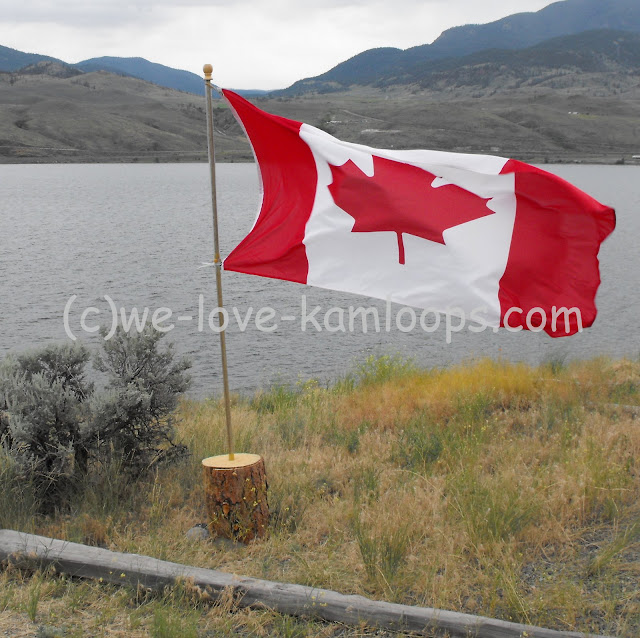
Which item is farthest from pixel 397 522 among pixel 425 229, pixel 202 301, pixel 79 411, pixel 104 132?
pixel 104 132

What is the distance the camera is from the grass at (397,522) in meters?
4.39

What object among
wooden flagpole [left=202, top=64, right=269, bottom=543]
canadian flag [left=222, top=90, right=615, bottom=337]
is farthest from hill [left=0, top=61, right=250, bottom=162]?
wooden flagpole [left=202, top=64, right=269, bottom=543]

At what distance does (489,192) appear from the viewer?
5375 millimetres

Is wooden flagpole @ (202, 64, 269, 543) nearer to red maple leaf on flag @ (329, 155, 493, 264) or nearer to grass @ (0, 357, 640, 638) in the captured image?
grass @ (0, 357, 640, 638)

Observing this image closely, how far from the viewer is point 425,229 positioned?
5.27 m

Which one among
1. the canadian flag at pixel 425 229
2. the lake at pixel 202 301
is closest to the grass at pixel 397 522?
the canadian flag at pixel 425 229

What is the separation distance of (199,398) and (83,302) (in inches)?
335

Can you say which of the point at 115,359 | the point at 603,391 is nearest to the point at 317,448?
the point at 115,359

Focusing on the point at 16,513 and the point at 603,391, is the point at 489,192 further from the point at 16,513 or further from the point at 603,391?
the point at 603,391

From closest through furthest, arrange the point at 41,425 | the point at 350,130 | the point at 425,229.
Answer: the point at 425,229, the point at 41,425, the point at 350,130

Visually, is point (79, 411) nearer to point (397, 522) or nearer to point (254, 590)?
point (254, 590)

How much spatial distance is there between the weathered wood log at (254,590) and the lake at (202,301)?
91.0 inches

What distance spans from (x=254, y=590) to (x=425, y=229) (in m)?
2.50

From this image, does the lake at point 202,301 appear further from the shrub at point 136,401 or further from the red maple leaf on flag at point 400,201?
the red maple leaf on flag at point 400,201
